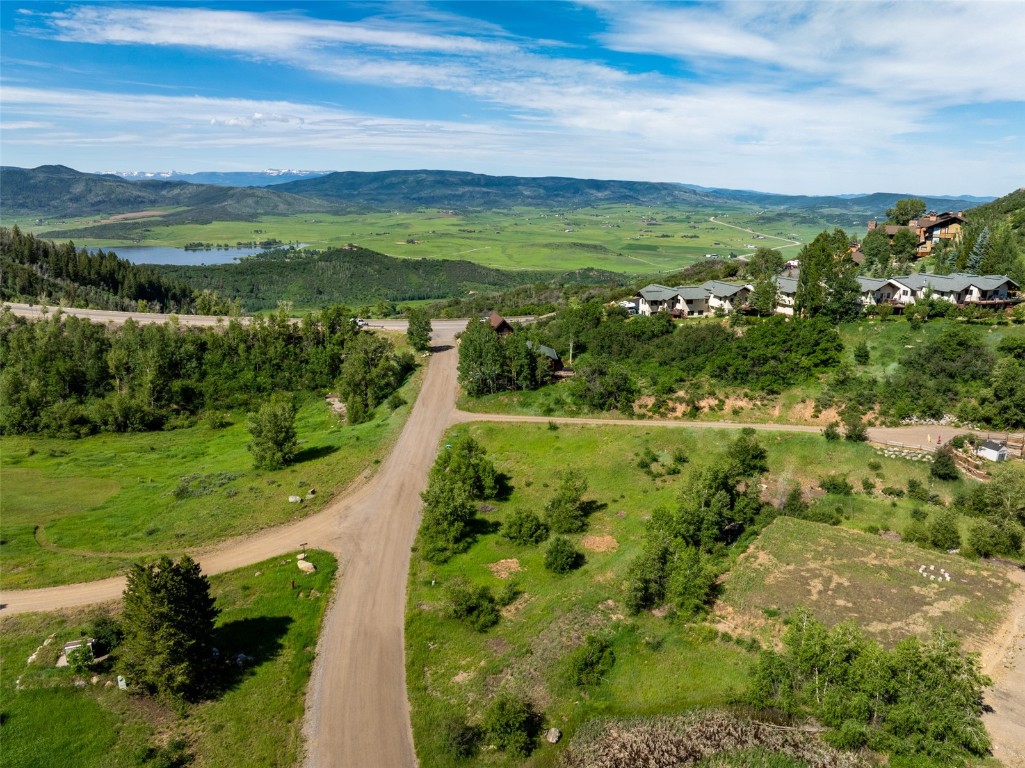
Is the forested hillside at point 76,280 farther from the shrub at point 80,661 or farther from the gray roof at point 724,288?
the gray roof at point 724,288

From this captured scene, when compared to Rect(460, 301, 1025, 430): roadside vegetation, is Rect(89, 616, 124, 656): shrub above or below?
below

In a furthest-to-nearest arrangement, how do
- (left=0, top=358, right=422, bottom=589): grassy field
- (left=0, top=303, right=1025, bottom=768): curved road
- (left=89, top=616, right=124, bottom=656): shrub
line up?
(left=0, top=358, right=422, bottom=589): grassy field, (left=89, top=616, right=124, bottom=656): shrub, (left=0, top=303, right=1025, bottom=768): curved road

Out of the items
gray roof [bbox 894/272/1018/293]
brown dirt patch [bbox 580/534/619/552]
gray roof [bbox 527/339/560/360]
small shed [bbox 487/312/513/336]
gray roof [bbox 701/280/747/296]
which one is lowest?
brown dirt patch [bbox 580/534/619/552]

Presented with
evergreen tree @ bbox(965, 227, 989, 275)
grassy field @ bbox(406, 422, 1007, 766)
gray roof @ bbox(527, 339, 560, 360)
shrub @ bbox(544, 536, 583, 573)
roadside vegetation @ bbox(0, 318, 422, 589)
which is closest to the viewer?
grassy field @ bbox(406, 422, 1007, 766)

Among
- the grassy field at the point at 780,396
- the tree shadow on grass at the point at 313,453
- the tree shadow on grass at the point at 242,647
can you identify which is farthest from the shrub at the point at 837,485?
the tree shadow on grass at the point at 313,453

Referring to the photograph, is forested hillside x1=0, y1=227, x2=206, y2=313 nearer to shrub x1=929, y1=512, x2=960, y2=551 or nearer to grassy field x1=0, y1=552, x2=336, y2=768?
grassy field x1=0, y1=552, x2=336, y2=768

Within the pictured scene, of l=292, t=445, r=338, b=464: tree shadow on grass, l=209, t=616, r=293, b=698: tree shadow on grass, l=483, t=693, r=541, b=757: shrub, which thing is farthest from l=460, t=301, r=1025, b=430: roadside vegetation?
l=483, t=693, r=541, b=757: shrub

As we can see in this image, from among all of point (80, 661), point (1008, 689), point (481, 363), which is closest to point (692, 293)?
point (481, 363)
